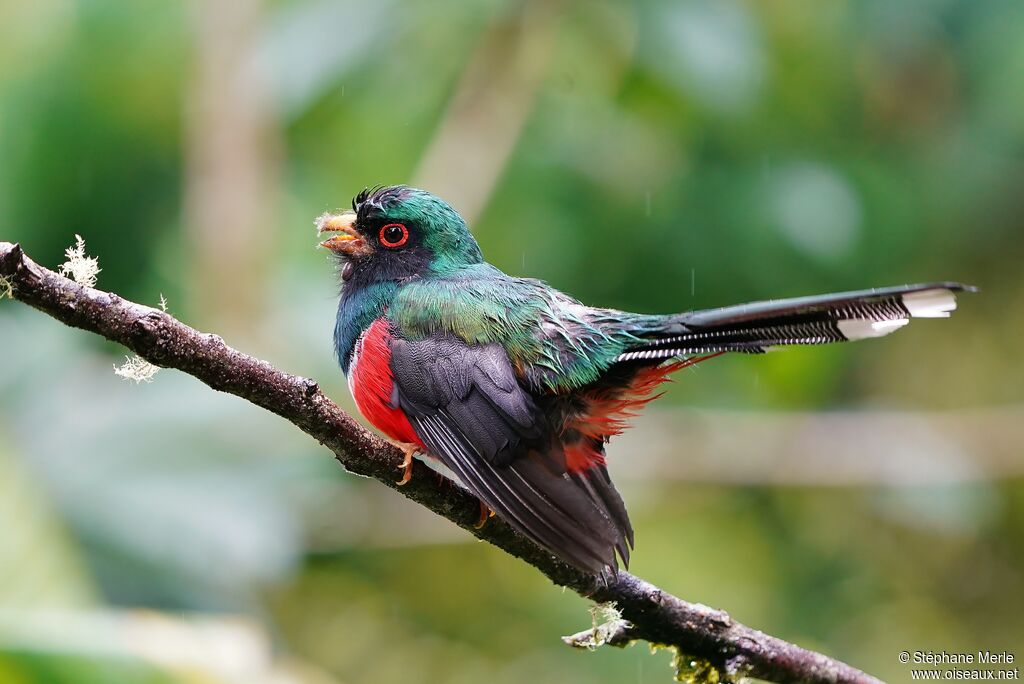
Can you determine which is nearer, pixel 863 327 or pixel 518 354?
pixel 863 327

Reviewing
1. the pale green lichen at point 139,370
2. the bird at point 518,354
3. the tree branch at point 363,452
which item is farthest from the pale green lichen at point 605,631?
the pale green lichen at point 139,370

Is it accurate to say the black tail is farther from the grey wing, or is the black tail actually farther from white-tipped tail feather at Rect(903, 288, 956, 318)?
the grey wing

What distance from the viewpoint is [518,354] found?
3.47m

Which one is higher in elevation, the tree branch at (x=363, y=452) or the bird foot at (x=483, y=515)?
the bird foot at (x=483, y=515)

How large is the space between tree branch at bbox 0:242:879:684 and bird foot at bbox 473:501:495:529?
0.05 feet

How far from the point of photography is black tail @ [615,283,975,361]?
270 cm

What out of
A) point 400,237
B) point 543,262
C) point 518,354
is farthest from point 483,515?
point 543,262

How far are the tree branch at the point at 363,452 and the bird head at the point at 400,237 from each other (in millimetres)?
1109

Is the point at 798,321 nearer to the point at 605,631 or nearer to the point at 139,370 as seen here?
the point at 605,631

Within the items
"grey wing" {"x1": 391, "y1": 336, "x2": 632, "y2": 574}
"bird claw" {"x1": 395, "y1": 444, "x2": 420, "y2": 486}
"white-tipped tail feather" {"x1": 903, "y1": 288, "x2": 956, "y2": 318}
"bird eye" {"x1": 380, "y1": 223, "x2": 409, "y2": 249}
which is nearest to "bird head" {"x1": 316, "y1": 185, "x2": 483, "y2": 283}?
"bird eye" {"x1": 380, "y1": 223, "x2": 409, "y2": 249}

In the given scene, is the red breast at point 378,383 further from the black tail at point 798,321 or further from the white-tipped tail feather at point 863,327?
the white-tipped tail feather at point 863,327

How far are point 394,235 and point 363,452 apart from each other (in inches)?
58.0

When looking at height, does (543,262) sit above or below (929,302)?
above

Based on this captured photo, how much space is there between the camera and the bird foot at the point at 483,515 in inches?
118
